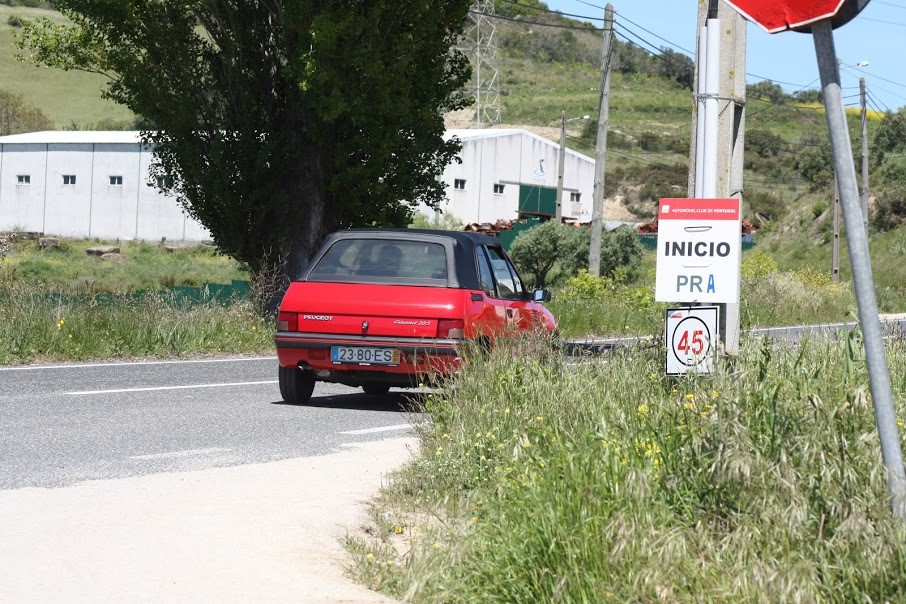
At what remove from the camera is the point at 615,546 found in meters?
4.71

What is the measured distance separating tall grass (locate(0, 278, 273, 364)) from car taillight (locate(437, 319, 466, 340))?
22.6 ft

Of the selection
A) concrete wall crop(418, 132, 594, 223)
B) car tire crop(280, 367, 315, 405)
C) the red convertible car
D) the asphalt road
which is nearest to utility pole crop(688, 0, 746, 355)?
the red convertible car

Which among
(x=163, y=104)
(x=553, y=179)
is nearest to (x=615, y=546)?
(x=163, y=104)

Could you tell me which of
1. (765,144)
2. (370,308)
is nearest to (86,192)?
(370,308)

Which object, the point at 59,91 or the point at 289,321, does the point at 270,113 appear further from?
the point at 59,91

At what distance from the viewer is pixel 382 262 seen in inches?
485

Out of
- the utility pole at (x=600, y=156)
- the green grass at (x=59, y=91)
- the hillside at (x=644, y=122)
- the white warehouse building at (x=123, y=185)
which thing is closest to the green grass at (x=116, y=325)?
the utility pole at (x=600, y=156)

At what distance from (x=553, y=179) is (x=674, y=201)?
66.5 m

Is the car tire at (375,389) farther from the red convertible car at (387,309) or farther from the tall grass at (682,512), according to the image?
the tall grass at (682,512)

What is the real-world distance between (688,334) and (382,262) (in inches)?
192

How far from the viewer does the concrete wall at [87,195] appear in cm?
6431

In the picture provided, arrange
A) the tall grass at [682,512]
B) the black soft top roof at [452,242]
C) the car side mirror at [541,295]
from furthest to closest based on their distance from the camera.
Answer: the car side mirror at [541,295], the black soft top roof at [452,242], the tall grass at [682,512]

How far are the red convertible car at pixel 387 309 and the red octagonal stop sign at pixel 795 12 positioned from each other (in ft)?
22.4

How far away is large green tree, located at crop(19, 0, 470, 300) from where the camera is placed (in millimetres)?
22469
